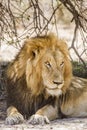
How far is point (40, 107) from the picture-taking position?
545cm

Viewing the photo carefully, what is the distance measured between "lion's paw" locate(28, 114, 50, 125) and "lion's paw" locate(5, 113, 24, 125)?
0.08 m

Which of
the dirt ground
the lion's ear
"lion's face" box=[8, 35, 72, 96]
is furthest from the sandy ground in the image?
the lion's ear

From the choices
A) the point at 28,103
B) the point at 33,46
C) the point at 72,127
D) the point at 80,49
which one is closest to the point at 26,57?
the point at 33,46

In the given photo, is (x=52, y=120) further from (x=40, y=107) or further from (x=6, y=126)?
(x=6, y=126)

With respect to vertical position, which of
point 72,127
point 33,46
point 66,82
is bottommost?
point 72,127

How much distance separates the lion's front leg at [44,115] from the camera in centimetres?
505

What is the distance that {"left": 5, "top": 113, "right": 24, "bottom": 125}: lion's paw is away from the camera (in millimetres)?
5051

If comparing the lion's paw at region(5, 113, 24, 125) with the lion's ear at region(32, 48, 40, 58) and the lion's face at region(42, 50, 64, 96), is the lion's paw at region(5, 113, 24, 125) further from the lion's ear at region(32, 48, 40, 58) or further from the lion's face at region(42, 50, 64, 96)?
the lion's ear at region(32, 48, 40, 58)

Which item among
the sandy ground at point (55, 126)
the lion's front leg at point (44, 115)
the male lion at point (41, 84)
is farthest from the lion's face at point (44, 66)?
the sandy ground at point (55, 126)

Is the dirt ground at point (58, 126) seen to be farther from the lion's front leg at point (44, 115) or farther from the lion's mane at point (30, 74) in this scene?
the lion's mane at point (30, 74)

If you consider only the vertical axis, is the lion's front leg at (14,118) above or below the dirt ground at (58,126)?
above

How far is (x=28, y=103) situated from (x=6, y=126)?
1.81ft

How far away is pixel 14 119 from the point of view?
5082 mm

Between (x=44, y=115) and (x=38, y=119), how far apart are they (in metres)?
0.14
